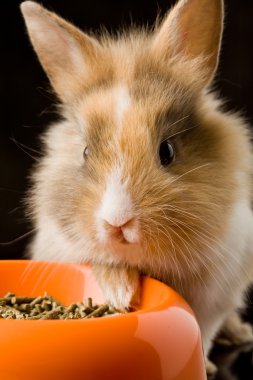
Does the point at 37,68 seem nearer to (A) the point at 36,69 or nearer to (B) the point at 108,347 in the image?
(A) the point at 36,69

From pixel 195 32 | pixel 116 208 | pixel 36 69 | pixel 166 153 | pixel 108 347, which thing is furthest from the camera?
pixel 36 69

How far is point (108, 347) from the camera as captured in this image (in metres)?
1.12

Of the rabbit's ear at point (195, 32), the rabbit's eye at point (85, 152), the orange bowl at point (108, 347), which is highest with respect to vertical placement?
the rabbit's ear at point (195, 32)

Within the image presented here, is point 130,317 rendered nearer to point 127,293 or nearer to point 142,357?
point 142,357

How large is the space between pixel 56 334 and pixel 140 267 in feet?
1.02

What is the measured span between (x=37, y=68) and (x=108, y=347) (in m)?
1.38

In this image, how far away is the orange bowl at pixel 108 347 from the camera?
1098 mm

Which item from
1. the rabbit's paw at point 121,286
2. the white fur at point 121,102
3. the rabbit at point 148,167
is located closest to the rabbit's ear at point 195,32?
the rabbit at point 148,167

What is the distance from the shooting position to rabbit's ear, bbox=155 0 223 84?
145 centimetres

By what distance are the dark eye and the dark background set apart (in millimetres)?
944

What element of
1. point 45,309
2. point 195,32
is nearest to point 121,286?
point 45,309

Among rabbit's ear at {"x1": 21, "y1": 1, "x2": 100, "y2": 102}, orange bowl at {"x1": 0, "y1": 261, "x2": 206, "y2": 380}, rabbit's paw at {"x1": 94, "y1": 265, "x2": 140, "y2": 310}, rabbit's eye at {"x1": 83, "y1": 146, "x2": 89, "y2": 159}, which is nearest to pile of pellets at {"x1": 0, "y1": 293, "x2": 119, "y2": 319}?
rabbit's paw at {"x1": 94, "y1": 265, "x2": 140, "y2": 310}

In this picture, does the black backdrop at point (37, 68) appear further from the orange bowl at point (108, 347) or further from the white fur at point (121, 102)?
the orange bowl at point (108, 347)

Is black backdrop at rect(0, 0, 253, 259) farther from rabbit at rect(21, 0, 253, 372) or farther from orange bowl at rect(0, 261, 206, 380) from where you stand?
orange bowl at rect(0, 261, 206, 380)
